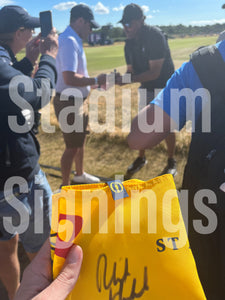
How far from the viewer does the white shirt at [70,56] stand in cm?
272

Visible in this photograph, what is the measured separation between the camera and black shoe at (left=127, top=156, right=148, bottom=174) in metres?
3.87

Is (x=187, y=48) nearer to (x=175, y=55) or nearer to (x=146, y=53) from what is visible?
(x=175, y=55)

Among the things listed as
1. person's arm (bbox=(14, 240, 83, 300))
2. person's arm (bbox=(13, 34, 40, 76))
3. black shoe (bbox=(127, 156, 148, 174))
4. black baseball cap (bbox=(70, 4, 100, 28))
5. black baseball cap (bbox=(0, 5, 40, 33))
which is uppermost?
black baseball cap (bbox=(70, 4, 100, 28))

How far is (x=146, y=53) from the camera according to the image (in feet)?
11.1

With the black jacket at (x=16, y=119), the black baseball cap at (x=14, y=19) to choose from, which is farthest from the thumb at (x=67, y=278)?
the black baseball cap at (x=14, y=19)

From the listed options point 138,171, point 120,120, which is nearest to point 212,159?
point 138,171

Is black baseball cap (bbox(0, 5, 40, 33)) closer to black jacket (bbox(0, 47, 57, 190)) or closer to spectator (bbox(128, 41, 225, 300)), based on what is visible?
black jacket (bbox(0, 47, 57, 190))

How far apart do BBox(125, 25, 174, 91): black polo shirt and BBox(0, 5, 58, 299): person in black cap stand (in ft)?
5.31

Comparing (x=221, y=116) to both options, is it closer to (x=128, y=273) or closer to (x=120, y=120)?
(x=128, y=273)

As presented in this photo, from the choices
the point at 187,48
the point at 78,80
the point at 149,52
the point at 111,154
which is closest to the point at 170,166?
the point at 111,154

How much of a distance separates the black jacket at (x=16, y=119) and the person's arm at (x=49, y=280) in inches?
33.9

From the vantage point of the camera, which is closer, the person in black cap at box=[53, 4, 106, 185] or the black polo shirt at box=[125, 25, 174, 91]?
the person in black cap at box=[53, 4, 106, 185]

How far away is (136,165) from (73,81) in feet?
5.41

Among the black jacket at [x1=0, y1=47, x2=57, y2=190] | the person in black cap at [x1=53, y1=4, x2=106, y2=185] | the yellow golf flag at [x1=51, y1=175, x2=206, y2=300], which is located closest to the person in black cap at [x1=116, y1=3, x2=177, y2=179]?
the person in black cap at [x1=53, y1=4, x2=106, y2=185]
